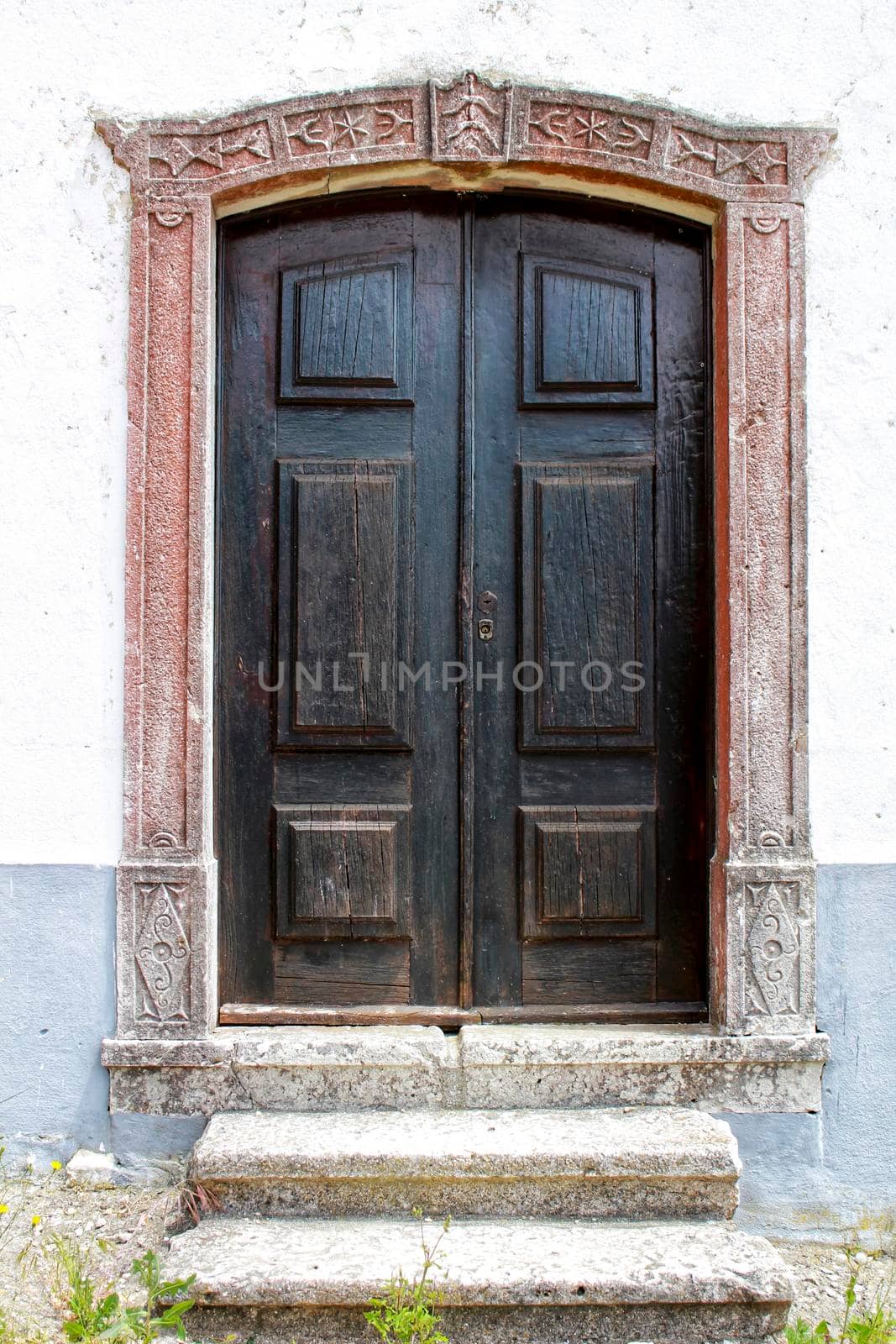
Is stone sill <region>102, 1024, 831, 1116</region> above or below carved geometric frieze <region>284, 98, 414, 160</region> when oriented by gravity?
below

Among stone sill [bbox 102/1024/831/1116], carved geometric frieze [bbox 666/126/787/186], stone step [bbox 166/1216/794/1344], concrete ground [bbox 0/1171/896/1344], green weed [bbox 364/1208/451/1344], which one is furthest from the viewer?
carved geometric frieze [bbox 666/126/787/186]

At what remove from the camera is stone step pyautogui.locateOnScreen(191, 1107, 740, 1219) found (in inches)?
106

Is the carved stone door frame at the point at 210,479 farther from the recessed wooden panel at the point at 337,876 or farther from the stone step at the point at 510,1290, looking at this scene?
the stone step at the point at 510,1290

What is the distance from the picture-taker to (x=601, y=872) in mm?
3174

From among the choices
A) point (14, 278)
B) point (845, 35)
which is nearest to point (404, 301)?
point (14, 278)

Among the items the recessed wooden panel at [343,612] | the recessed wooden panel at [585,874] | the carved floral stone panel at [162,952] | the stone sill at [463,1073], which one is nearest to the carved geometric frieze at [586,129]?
the recessed wooden panel at [343,612]

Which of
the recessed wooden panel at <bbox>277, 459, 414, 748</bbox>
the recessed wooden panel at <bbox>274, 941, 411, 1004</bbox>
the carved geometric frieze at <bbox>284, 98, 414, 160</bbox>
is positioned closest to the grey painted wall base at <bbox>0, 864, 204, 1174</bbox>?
the recessed wooden panel at <bbox>274, 941, 411, 1004</bbox>

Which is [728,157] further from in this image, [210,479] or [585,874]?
[585,874]

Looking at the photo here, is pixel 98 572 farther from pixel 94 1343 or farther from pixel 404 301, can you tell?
pixel 94 1343

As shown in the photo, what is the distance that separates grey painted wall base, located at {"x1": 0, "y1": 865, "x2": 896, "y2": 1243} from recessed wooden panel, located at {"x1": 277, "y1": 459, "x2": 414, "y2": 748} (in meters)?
0.84

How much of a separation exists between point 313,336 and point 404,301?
324mm

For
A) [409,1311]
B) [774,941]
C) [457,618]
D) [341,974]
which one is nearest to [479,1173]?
[409,1311]

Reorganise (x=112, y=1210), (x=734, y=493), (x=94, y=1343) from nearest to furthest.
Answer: (x=94, y=1343)
(x=112, y=1210)
(x=734, y=493)

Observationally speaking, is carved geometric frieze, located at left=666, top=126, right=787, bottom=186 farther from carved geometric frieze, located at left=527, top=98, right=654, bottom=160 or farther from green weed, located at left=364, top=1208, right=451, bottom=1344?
green weed, located at left=364, top=1208, right=451, bottom=1344
